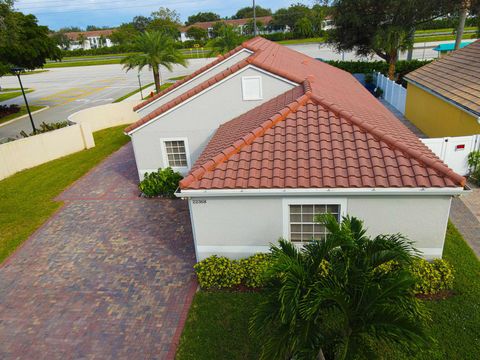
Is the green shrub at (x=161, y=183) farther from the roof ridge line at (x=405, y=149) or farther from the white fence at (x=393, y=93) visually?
the white fence at (x=393, y=93)

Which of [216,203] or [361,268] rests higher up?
[361,268]

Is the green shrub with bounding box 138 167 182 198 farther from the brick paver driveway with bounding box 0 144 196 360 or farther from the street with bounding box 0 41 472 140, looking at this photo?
the street with bounding box 0 41 472 140

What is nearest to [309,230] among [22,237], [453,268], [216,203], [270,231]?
[270,231]

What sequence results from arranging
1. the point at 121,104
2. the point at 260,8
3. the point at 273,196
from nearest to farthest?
1. the point at 273,196
2. the point at 121,104
3. the point at 260,8

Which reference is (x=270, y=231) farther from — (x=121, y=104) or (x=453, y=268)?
(x=121, y=104)

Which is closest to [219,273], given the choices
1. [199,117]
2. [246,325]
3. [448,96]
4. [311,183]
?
[246,325]

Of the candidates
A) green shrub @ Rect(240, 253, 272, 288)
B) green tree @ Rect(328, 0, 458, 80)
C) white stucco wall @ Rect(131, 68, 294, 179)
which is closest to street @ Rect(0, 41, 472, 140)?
green tree @ Rect(328, 0, 458, 80)
